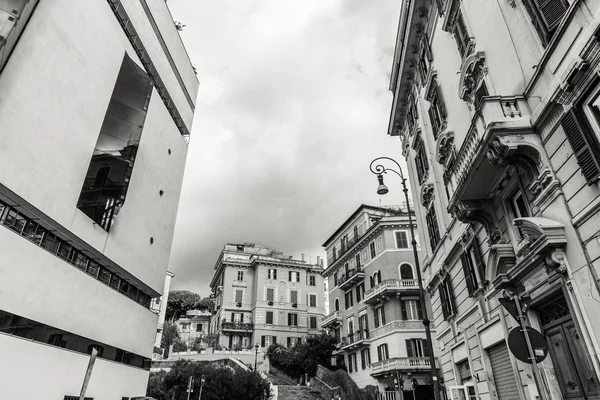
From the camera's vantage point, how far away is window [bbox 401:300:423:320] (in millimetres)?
34531

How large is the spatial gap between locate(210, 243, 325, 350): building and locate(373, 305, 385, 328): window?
2336 cm

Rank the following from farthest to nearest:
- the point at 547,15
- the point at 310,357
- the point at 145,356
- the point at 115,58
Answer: the point at 310,357
the point at 145,356
the point at 115,58
the point at 547,15

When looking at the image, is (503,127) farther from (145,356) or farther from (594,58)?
(145,356)

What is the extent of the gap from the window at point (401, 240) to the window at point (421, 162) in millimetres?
16825

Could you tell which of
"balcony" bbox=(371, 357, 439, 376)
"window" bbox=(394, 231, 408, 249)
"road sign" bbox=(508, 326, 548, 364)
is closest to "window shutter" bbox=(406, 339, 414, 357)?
"balcony" bbox=(371, 357, 439, 376)

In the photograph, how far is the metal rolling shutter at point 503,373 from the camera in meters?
10.8

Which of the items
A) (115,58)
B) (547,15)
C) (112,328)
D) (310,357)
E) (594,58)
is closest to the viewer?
(594,58)

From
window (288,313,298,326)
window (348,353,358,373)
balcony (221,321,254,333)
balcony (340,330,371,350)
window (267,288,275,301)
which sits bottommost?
window (348,353,358,373)

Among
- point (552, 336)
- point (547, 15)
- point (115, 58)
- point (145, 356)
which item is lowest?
point (552, 336)

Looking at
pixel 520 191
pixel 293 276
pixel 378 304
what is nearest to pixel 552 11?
pixel 520 191

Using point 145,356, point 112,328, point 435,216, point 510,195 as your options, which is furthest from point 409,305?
point 510,195

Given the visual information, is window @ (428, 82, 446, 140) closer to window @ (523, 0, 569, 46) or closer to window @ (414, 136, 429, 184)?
window @ (414, 136, 429, 184)

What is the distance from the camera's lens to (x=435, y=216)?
18.1 metres

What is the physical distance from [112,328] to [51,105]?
1182 centimetres
